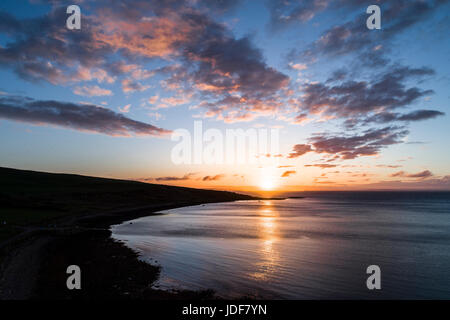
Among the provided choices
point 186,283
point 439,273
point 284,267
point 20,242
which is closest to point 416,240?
point 439,273

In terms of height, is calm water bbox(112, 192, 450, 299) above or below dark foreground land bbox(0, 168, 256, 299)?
below

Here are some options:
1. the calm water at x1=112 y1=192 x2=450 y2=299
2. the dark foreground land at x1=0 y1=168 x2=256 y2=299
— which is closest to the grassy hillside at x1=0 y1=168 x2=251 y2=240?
the dark foreground land at x1=0 y1=168 x2=256 y2=299

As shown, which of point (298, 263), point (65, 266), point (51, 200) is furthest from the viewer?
point (51, 200)

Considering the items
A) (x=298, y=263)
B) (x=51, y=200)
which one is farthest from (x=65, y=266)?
(x=51, y=200)

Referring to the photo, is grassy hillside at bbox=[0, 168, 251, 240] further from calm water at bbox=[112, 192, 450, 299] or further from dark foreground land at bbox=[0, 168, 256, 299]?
calm water at bbox=[112, 192, 450, 299]

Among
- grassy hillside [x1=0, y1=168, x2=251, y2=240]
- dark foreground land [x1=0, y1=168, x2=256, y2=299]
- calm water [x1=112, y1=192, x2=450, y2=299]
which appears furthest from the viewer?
grassy hillside [x1=0, y1=168, x2=251, y2=240]

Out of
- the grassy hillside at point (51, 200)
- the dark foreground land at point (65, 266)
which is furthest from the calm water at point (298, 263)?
the grassy hillside at point (51, 200)

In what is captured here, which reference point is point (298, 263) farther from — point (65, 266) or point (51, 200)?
point (51, 200)

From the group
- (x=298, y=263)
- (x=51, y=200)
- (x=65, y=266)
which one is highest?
(x=51, y=200)

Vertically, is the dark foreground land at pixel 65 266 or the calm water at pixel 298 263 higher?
the dark foreground land at pixel 65 266

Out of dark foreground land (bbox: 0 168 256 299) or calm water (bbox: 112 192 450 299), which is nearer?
dark foreground land (bbox: 0 168 256 299)

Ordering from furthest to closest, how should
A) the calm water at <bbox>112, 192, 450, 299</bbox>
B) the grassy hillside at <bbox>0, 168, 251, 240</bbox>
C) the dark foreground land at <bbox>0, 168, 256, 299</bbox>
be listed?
the grassy hillside at <bbox>0, 168, 251, 240</bbox> → the calm water at <bbox>112, 192, 450, 299</bbox> → the dark foreground land at <bbox>0, 168, 256, 299</bbox>

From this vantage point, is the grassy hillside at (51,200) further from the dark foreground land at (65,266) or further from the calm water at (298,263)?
the calm water at (298,263)
